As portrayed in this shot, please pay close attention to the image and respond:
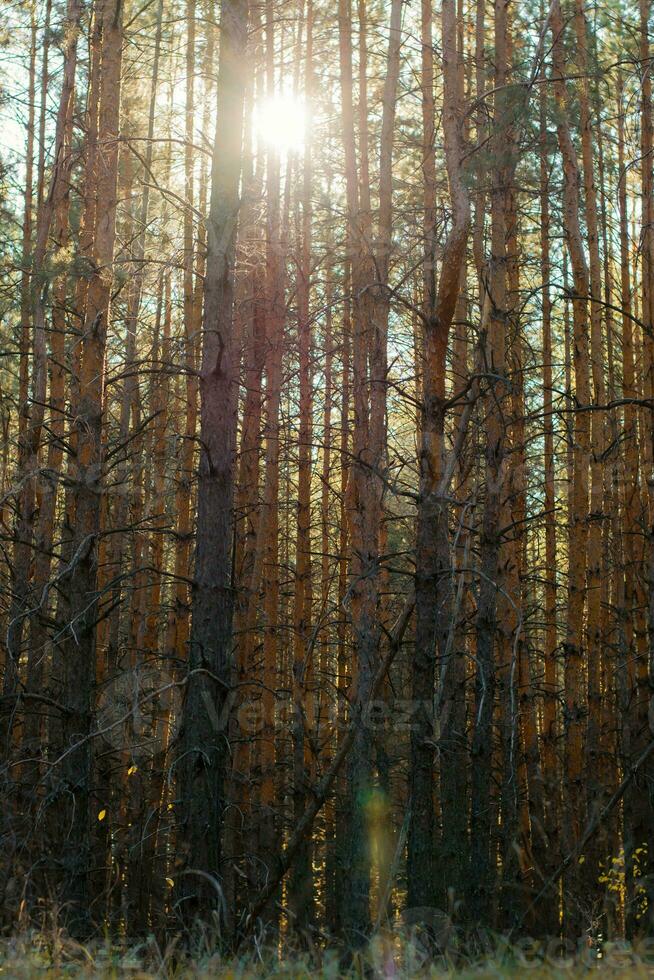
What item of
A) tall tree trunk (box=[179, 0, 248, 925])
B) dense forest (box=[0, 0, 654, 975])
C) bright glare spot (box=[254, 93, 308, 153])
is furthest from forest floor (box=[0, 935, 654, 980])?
bright glare spot (box=[254, 93, 308, 153])

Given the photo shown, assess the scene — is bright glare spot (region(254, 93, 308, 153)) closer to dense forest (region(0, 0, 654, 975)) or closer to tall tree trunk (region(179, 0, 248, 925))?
dense forest (region(0, 0, 654, 975))

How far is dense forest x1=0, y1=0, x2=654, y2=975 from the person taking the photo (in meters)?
5.75

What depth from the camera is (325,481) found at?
12.4 m

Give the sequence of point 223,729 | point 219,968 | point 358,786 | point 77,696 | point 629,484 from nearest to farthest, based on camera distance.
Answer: point 219,968
point 223,729
point 77,696
point 358,786
point 629,484

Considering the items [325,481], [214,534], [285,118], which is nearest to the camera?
[214,534]

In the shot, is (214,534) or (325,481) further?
(325,481)

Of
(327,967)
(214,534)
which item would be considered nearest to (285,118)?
(214,534)

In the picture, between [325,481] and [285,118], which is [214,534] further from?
[285,118]

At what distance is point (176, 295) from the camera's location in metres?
15.5

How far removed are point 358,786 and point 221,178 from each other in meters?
4.87

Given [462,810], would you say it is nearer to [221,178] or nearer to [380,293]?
[380,293]

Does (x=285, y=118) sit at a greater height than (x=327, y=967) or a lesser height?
greater

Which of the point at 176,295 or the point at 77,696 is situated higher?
the point at 176,295

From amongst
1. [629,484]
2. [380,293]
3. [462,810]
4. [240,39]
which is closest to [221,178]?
[240,39]
